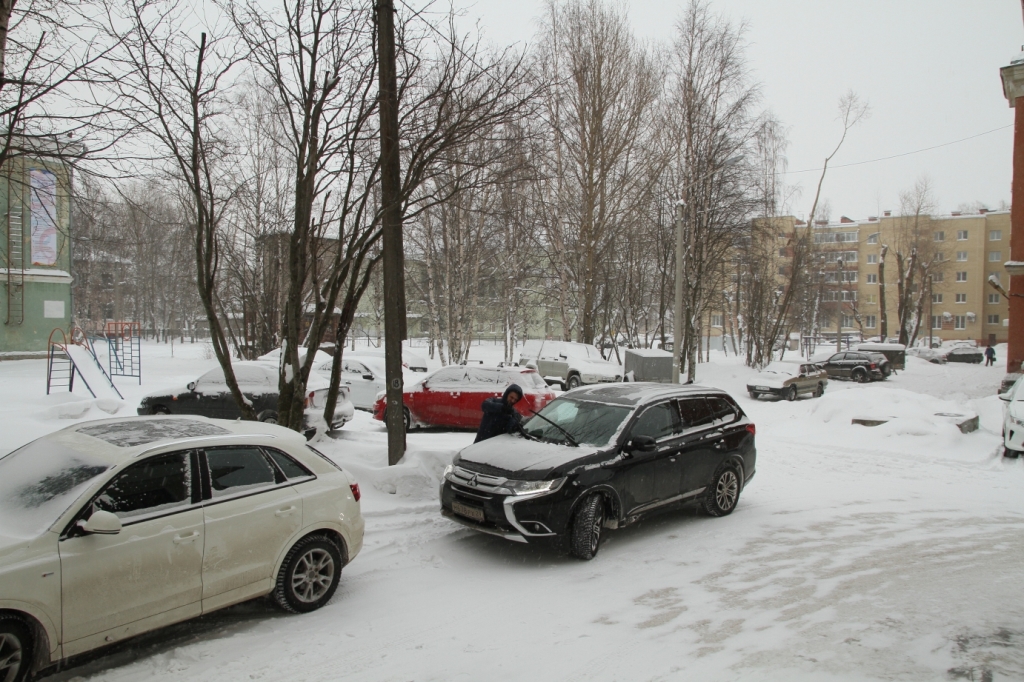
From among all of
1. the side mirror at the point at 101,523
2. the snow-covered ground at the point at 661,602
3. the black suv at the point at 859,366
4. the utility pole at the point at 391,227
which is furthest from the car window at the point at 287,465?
the black suv at the point at 859,366

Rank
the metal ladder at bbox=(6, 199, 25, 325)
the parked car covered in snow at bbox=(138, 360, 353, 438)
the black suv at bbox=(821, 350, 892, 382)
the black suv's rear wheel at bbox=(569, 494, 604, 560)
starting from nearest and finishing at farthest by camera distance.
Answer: the black suv's rear wheel at bbox=(569, 494, 604, 560) → the parked car covered in snow at bbox=(138, 360, 353, 438) → the metal ladder at bbox=(6, 199, 25, 325) → the black suv at bbox=(821, 350, 892, 382)

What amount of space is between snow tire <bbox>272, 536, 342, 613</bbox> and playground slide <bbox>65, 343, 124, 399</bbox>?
13.9 metres

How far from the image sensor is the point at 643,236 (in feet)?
113

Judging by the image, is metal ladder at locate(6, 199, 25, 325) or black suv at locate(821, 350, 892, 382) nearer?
metal ladder at locate(6, 199, 25, 325)

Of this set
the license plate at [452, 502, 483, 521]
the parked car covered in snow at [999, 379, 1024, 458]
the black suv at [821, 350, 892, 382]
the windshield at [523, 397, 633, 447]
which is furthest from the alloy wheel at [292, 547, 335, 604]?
the black suv at [821, 350, 892, 382]

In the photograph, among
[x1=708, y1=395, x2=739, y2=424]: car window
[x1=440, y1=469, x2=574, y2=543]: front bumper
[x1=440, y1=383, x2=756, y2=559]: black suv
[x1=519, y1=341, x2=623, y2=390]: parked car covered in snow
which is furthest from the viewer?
[x1=519, y1=341, x2=623, y2=390]: parked car covered in snow

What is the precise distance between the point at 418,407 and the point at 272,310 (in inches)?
542

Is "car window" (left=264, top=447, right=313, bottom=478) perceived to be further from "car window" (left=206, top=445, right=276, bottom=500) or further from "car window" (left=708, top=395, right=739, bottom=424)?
"car window" (left=708, top=395, right=739, bottom=424)

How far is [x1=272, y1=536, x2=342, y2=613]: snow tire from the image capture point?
4691mm

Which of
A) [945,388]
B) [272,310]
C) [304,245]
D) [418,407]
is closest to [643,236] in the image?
[945,388]

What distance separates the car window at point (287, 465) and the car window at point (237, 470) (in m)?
0.07

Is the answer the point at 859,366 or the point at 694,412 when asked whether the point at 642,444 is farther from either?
the point at 859,366

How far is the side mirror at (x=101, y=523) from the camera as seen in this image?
3613 millimetres

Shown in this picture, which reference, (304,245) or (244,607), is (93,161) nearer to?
(304,245)
